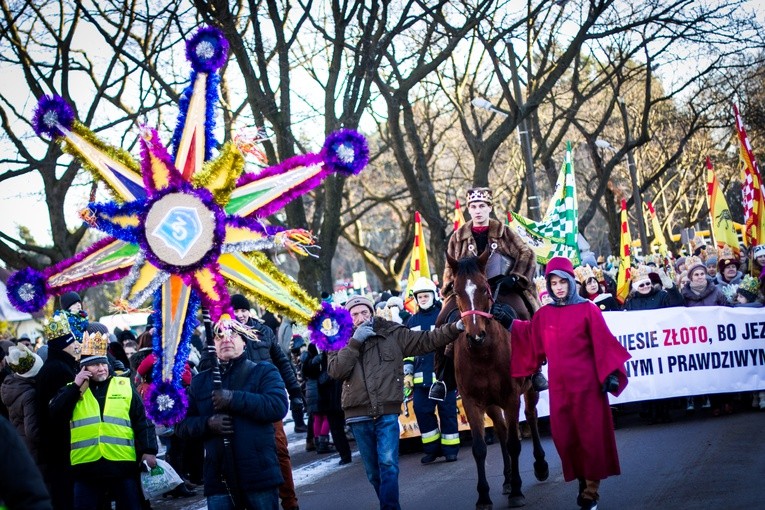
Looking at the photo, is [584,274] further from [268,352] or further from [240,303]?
[268,352]

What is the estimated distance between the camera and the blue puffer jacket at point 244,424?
23.8 feet

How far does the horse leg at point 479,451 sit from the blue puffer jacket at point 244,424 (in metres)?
2.45

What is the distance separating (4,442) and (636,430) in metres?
10.3

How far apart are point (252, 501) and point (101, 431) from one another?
175cm

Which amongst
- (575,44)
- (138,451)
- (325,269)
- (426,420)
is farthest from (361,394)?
(575,44)

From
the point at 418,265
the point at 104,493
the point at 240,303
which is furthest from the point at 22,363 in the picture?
the point at 418,265

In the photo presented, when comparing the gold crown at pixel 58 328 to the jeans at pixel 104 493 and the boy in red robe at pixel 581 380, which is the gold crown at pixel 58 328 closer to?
the jeans at pixel 104 493

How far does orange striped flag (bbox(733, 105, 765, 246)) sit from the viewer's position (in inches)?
779

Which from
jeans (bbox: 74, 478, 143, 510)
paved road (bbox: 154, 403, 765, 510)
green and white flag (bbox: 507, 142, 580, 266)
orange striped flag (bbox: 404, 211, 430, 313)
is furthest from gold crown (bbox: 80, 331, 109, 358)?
green and white flag (bbox: 507, 142, 580, 266)

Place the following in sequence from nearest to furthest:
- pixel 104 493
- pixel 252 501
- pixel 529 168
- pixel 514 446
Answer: pixel 252 501, pixel 104 493, pixel 514 446, pixel 529 168

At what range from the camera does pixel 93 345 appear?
855cm

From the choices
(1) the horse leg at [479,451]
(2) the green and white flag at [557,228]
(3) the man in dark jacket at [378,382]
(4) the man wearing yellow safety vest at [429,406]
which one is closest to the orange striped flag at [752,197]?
(2) the green and white flag at [557,228]

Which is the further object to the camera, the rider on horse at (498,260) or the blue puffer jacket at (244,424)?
the rider on horse at (498,260)

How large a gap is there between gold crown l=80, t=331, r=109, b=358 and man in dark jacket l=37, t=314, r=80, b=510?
459 millimetres
